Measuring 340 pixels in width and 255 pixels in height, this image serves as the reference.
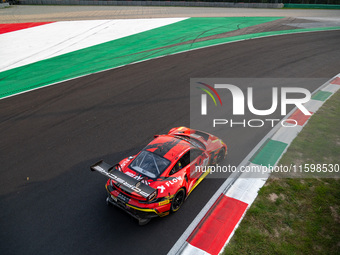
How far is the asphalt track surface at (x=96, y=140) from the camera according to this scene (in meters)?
6.23

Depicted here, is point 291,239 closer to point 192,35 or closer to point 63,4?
point 192,35

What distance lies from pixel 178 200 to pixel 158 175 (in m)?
0.88

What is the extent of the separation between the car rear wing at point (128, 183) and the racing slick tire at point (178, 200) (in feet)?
2.19

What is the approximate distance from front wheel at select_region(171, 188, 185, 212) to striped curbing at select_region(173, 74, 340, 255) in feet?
2.30

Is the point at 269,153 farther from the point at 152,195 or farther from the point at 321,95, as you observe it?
the point at 321,95

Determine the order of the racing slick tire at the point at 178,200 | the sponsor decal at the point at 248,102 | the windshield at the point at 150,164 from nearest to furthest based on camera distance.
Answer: the racing slick tire at the point at 178,200 → the windshield at the point at 150,164 → the sponsor decal at the point at 248,102

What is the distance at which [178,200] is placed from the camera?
6785 mm

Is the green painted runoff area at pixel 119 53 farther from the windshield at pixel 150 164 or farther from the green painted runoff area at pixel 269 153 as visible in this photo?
the green painted runoff area at pixel 269 153

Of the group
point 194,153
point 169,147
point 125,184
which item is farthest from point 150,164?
point 194,153

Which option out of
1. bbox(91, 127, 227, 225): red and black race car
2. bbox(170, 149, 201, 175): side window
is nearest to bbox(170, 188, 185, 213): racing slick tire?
bbox(91, 127, 227, 225): red and black race car

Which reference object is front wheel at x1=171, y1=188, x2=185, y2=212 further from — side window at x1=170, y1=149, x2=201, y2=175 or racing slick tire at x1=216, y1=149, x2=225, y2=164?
racing slick tire at x1=216, y1=149, x2=225, y2=164

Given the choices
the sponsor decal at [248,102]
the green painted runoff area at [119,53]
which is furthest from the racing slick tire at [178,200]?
the green painted runoff area at [119,53]

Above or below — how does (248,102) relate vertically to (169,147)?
below

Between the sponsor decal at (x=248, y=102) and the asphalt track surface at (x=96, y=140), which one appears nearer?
the asphalt track surface at (x=96, y=140)
